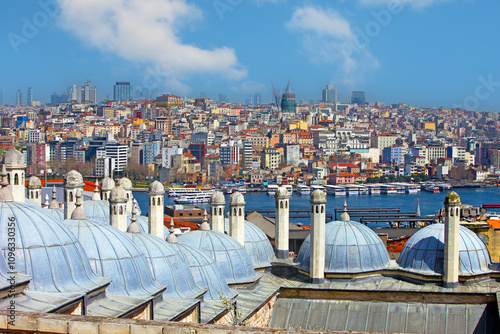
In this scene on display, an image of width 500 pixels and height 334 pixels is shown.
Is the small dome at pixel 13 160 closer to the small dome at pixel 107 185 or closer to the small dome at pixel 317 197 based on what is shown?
the small dome at pixel 107 185

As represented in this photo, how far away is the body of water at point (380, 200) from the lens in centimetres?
3241

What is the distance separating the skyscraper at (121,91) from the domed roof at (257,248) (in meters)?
93.0

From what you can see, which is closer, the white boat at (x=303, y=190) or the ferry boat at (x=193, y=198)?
the ferry boat at (x=193, y=198)

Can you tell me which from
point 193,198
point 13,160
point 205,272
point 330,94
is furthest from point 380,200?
point 330,94

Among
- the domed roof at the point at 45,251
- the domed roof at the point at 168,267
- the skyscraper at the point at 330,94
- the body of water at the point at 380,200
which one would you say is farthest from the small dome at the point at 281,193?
the skyscraper at the point at 330,94

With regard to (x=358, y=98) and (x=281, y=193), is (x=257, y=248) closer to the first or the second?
(x=281, y=193)

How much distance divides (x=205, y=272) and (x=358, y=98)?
117081 millimetres

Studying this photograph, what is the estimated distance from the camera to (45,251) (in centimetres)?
380

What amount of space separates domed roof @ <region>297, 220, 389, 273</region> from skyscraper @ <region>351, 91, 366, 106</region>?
4500 inches

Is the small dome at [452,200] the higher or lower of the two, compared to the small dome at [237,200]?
higher

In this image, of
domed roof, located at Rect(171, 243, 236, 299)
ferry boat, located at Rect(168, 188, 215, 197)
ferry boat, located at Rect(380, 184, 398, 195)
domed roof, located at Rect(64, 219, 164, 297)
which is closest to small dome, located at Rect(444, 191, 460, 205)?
domed roof, located at Rect(171, 243, 236, 299)

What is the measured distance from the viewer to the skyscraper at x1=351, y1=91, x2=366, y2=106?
120000mm

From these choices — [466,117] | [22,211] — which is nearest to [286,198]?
[22,211]

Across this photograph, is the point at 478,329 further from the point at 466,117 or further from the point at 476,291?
the point at 466,117
